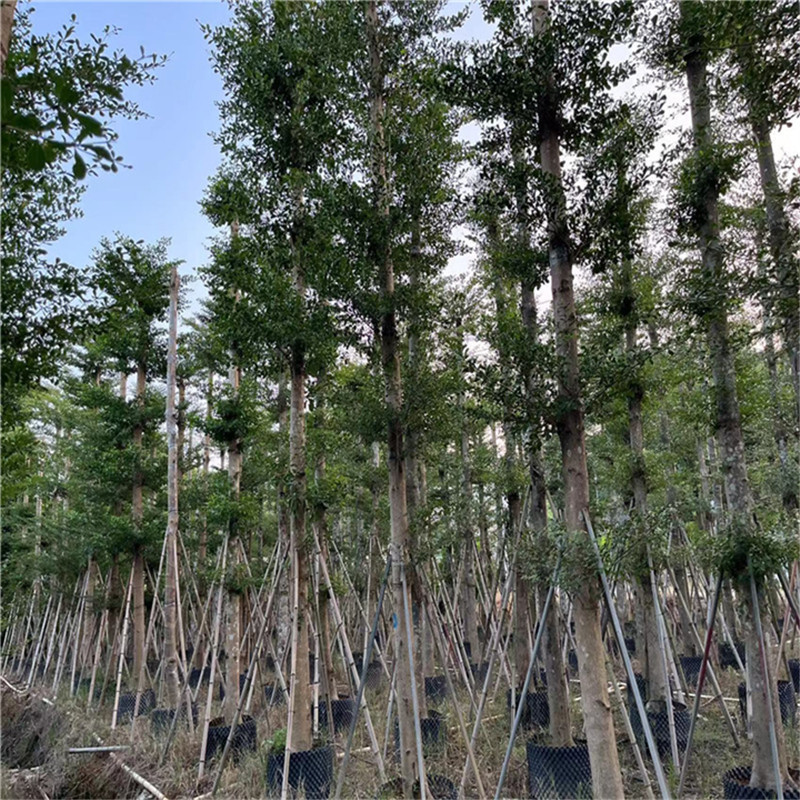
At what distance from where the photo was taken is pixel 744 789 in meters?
3.98

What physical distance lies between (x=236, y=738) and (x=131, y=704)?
403cm

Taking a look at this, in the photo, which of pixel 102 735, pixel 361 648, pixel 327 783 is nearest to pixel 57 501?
pixel 361 648

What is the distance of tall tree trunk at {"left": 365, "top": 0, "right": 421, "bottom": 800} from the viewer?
183 inches

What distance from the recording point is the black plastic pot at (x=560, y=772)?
177 inches

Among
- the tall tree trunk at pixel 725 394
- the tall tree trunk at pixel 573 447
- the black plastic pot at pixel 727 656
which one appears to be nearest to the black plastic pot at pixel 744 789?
the tall tree trunk at pixel 725 394

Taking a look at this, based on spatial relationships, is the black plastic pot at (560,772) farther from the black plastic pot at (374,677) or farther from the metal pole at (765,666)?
the black plastic pot at (374,677)

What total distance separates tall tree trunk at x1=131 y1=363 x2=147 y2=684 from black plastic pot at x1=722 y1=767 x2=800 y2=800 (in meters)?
8.21

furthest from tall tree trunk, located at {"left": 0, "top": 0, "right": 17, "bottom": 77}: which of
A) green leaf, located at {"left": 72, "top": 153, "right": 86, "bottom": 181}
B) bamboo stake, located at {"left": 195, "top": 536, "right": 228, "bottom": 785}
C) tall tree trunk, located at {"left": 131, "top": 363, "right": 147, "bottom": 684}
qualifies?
tall tree trunk, located at {"left": 131, "top": 363, "right": 147, "bottom": 684}

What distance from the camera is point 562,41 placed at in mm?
4082

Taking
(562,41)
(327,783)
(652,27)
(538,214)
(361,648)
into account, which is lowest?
(327,783)

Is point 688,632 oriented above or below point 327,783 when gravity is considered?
above

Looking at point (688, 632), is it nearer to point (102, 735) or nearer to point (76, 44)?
point (102, 735)

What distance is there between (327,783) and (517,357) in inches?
151

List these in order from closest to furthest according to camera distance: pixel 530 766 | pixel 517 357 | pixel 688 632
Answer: pixel 517 357 < pixel 530 766 < pixel 688 632
